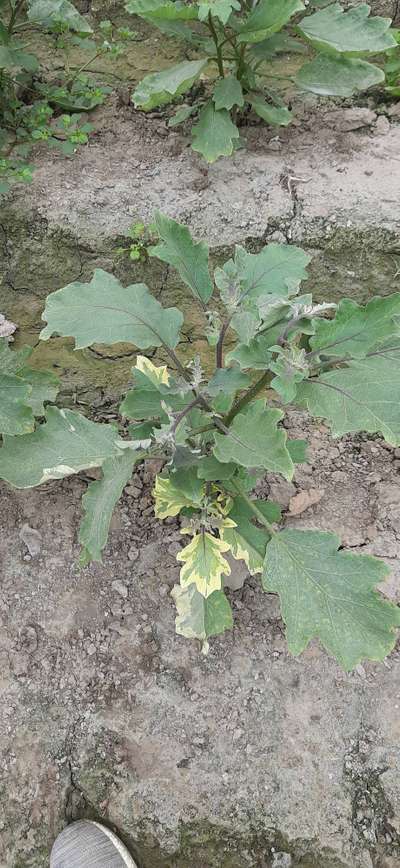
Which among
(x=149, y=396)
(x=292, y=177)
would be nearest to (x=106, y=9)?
(x=292, y=177)

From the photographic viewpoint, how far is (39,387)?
2.00 metres

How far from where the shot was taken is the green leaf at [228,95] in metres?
2.22

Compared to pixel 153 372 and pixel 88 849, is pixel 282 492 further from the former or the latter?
pixel 88 849

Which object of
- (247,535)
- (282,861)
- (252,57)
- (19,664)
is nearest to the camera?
(282,861)

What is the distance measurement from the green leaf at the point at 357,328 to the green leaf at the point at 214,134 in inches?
37.5

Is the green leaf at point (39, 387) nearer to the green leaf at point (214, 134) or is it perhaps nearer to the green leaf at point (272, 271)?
the green leaf at point (272, 271)

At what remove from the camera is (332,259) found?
2.27m

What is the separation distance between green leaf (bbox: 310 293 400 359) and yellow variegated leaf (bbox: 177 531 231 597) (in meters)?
0.60

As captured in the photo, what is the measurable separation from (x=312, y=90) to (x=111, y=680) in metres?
2.07

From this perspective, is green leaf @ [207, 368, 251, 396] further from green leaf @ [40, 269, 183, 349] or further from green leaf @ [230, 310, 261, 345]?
green leaf @ [40, 269, 183, 349]

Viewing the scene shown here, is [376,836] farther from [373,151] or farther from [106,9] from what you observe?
[106,9]

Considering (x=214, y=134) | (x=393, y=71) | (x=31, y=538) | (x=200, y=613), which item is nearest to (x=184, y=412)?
(x=200, y=613)

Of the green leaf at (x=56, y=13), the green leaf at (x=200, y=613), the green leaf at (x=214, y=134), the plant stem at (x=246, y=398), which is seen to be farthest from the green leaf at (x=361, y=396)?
the green leaf at (x=56, y=13)

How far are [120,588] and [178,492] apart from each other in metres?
0.49
